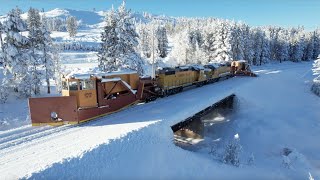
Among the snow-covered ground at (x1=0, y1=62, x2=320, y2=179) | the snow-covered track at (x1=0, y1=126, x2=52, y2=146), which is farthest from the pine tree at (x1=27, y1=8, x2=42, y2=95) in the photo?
the snow-covered track at (x1=0, y1=126, x2=52, y2=146)

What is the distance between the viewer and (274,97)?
37.1 meters

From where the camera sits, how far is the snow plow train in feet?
59.4

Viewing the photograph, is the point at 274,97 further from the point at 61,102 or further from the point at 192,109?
the point at 61,102

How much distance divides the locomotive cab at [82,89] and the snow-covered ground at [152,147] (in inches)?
61.7

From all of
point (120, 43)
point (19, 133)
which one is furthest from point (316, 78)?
point (19, 133)

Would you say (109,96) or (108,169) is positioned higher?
(109,96)

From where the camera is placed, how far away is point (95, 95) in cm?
1998

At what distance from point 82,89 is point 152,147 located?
22.7 feet

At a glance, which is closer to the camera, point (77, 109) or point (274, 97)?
point (77, 109)

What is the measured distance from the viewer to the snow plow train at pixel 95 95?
18094 millimetres

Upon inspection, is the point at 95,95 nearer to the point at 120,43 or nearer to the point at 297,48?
the point at 120,43

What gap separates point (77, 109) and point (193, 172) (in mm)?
8831

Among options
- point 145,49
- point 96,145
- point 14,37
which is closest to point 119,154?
point 96,145

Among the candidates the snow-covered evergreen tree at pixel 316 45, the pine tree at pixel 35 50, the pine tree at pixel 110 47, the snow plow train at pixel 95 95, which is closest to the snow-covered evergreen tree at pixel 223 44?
the pine tree at pixel 110 47
